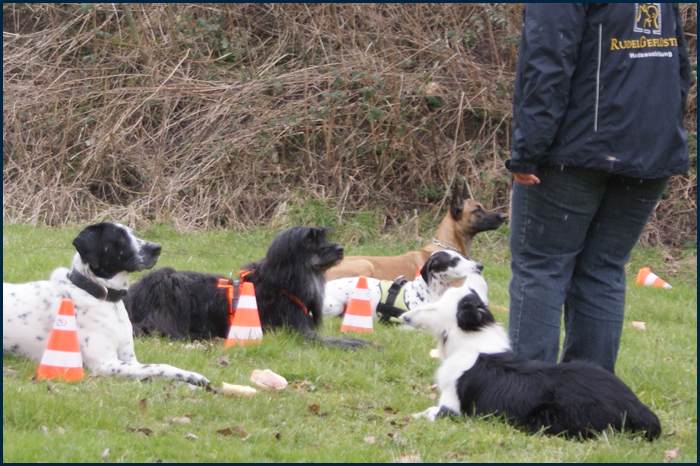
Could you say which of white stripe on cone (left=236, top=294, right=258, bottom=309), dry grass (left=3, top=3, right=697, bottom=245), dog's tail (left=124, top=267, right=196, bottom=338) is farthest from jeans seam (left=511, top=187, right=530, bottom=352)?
dry grass (left=3, top=3, right=697, bottom=245)

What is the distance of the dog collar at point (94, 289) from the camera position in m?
4.64

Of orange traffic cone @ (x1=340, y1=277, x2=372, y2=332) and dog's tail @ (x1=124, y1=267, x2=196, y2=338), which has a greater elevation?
dog's tail @ (x1=124, y1=267, x2=196, y2=338)

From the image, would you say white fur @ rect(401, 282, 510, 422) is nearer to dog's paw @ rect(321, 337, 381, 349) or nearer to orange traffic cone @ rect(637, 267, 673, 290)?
dog's paw @ rect(321, 337, 381, 349)

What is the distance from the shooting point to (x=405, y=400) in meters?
4.55

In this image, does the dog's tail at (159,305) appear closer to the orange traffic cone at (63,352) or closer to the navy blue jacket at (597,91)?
the orange traffic cone at (63,352)

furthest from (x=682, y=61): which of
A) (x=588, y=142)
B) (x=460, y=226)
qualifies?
(x=460, y=226)

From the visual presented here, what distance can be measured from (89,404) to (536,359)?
7.98 feet

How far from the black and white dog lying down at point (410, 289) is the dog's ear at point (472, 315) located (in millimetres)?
2954

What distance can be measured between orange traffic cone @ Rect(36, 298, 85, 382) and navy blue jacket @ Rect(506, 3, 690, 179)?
264 cm

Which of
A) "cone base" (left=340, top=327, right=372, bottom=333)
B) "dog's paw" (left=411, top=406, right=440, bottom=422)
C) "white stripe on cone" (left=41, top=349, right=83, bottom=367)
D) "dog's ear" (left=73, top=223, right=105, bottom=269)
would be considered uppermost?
"dog's ear" (left=73, top=223, right=105, bottom=269)

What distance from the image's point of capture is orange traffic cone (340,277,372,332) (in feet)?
22.4

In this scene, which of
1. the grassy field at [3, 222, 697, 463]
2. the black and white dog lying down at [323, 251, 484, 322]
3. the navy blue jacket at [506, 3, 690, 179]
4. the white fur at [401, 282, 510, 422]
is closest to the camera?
the grassy field at [3, 222, 697, 463]

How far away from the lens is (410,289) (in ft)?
24.8

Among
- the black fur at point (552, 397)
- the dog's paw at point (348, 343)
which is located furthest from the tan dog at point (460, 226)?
the black fur at point (552, 397)
